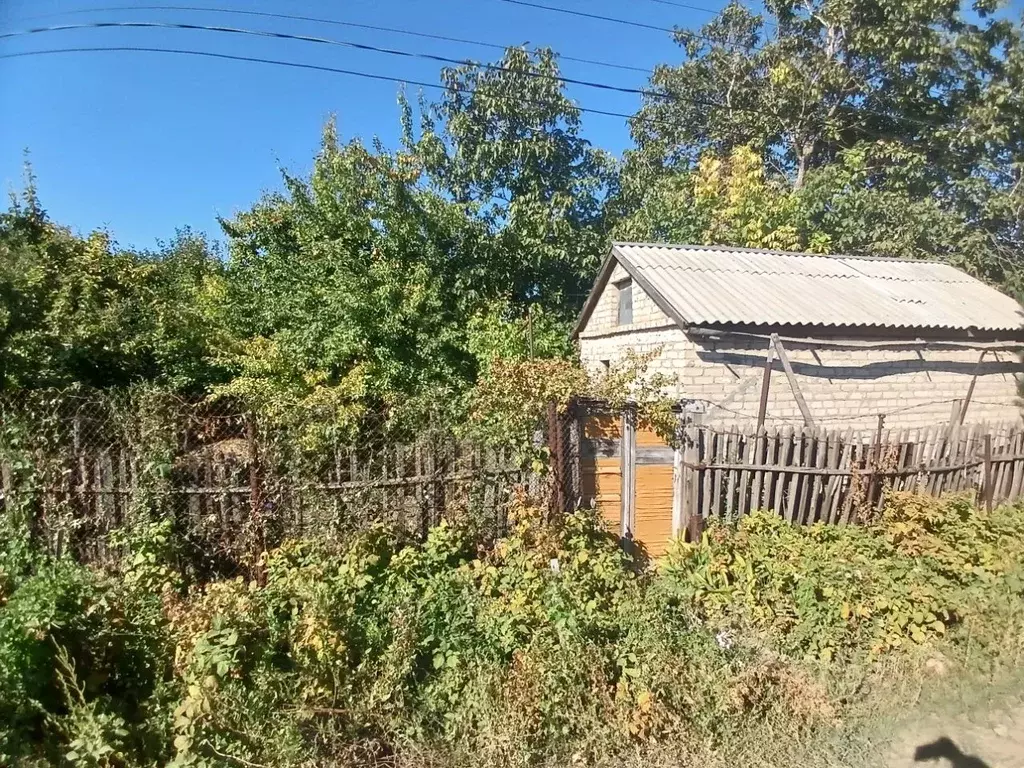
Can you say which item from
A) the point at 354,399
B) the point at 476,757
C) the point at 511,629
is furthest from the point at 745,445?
the point at 354,399

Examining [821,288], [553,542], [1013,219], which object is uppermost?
[1013,219]

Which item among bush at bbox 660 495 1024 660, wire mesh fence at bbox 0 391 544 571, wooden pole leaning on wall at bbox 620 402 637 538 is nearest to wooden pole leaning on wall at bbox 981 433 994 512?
bush at bbox 660 495 1024 660

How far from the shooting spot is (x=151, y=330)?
25.4 ft

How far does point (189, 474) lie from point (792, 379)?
643cm

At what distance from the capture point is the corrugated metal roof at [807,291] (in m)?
7.44

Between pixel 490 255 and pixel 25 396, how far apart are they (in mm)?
8004

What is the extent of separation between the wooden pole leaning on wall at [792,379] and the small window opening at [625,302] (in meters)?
2.34

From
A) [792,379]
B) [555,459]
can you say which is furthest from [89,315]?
[792,379]

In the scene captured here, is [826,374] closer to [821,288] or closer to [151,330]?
[821,288]

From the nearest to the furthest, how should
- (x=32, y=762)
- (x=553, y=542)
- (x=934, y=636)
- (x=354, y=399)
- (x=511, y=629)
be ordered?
(x=32, y=762), (x=511, y=629), (x=934, y=636), (x=553, y=542), (x=354, y=399)

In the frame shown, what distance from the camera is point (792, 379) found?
6734 mm

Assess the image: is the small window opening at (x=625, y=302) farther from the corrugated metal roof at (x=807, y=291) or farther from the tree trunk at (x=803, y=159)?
the tree trunk at (x=803, y=159)

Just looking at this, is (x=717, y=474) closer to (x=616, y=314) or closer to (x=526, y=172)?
(x=616, y=314)

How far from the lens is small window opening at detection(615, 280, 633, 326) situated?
8953mm
